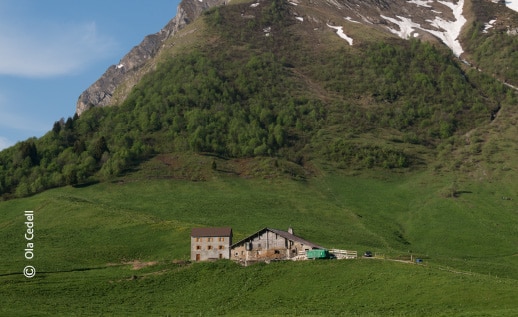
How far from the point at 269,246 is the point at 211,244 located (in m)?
7.89

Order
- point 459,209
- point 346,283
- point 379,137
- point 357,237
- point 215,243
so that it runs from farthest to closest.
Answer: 1. point 379,137
2. point 459,209
3. point 357,237
4. point 215,243
5. point 346,283

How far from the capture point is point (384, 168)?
6358 inches

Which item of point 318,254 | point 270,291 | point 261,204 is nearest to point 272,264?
point 318,254

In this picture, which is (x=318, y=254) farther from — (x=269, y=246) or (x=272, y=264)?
(x=269, y=246)

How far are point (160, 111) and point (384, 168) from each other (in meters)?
64.9

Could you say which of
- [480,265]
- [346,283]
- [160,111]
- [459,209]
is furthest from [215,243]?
[160,111]

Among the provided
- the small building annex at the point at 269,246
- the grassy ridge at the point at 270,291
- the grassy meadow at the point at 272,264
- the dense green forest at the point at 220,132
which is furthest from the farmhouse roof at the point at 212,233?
the dense green forest at the point at 220,132

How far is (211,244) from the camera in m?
87.2

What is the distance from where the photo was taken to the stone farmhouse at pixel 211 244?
8681cm

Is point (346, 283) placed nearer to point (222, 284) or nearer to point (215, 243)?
point (222, 284)

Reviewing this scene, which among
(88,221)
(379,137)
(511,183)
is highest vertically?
(379,137)

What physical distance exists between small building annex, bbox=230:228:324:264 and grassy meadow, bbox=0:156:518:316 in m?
7.86

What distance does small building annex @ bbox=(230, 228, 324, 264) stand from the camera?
85438mm

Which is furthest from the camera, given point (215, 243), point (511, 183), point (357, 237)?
point (511, 183)
